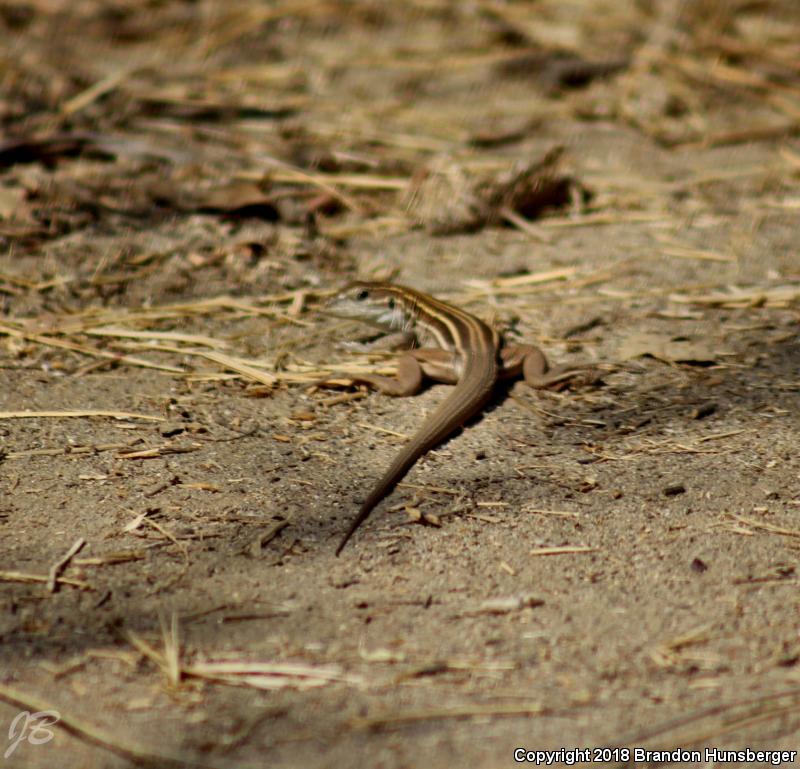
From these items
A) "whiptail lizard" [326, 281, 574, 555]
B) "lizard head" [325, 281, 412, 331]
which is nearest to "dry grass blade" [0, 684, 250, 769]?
"whiptail lizard" [326, 281, 574, 555]

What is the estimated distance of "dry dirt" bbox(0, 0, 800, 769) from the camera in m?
2.42

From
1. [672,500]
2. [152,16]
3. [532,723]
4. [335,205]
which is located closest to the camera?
[532,723]

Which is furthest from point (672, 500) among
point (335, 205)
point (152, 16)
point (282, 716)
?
point (152, 16)

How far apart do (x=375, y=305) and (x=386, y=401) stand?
651mm

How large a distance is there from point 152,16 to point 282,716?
720cm

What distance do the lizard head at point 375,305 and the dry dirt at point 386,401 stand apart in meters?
0.08

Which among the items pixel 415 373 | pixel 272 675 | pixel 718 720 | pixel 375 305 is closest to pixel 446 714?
pixel 272 675

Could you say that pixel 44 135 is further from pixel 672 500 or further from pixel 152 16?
pixel 672 500

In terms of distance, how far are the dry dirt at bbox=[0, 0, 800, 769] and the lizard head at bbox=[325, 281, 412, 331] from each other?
0.08 metres

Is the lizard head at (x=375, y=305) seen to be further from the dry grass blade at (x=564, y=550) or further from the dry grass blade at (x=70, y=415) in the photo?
the dry grass blade at (x=564, y=550)

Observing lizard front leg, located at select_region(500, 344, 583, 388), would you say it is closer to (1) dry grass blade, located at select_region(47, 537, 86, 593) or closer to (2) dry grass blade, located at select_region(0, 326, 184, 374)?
(2) dry grass blade, located at select_region(0, 326, 184, 374)

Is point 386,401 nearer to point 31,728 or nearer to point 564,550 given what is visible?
point 564,550

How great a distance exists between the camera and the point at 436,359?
13.8ft

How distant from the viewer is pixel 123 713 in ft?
7.68
